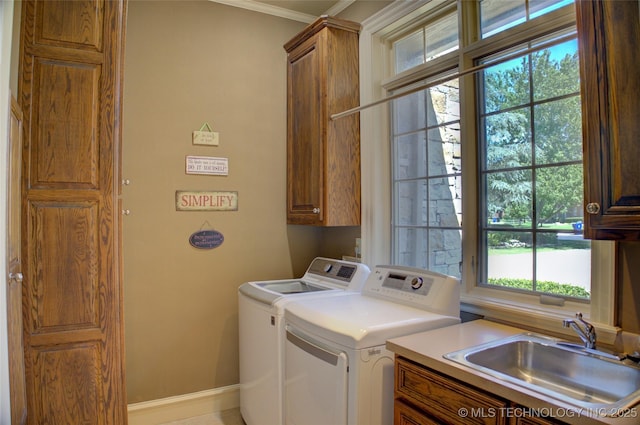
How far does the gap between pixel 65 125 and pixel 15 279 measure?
2.20 ft

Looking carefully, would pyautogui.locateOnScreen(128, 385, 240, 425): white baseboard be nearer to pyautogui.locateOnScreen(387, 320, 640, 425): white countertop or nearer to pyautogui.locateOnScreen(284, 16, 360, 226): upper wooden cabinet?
pyautogui.locateOnScreen(284, 16, 360, 226): upper wooden cabinet

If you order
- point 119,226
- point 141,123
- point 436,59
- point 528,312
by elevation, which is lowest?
point 528,312

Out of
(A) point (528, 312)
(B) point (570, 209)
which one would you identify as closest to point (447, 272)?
(A) point (528, 312)

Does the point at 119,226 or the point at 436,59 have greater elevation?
the point at 436,59

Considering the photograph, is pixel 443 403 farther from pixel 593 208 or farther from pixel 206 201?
pixel 206 201

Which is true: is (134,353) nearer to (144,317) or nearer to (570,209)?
(144,317)

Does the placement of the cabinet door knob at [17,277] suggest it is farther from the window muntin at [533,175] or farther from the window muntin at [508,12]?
the window muntin at [508,12]

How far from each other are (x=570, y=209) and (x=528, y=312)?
17.8 inches

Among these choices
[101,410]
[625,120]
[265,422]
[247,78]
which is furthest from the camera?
[247,78]

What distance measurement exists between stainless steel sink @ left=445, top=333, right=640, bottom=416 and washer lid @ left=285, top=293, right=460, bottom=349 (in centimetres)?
27

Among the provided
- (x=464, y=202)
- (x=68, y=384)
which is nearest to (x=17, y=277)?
(x=68, y=384)

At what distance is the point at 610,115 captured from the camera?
1075 millimetres

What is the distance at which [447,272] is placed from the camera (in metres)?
2.14

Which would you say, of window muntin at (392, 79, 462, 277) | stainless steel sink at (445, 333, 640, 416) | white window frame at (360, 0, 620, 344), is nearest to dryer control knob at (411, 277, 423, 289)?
white window frame at (360, 0, 620, 344)
